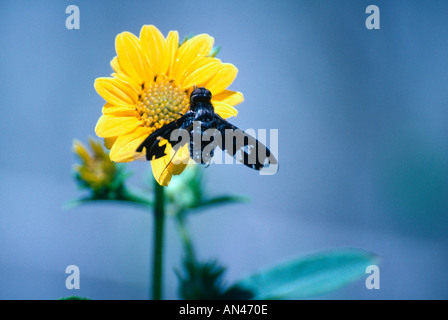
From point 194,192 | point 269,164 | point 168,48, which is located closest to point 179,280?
point 194,192

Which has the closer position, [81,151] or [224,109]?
[224,109]

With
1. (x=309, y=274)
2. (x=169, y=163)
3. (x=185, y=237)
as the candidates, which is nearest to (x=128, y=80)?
(x=169, y=163)

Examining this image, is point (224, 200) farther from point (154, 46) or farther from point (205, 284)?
point (154, 46)

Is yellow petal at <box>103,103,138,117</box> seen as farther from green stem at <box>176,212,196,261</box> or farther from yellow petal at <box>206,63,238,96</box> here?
green stem at <box>176,212,196,261</box>

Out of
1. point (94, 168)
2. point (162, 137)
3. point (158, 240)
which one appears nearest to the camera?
point (162, 137)

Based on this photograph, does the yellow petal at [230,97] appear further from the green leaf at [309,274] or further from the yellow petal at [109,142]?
the green leaf at [309,274]
